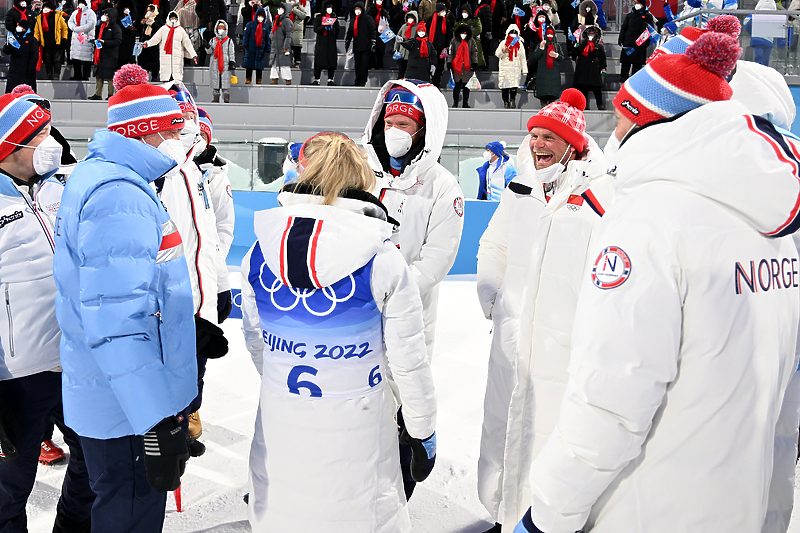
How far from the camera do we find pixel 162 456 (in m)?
2.04

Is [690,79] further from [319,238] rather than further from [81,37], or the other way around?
[81,37]

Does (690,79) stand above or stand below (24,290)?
above

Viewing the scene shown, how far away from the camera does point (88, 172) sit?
2025mm

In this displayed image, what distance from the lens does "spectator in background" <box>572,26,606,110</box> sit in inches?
485

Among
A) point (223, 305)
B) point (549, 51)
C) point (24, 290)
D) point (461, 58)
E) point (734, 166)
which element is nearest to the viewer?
point (734, 166)

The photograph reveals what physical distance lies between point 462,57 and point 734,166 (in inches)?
480

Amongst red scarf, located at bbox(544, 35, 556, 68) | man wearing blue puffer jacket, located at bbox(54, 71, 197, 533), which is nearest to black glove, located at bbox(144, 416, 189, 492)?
man wearing blue puffer jacket, located at bbox(54, 71, 197, 533)

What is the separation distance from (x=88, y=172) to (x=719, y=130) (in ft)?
5.30

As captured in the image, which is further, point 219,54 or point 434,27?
point 219,54

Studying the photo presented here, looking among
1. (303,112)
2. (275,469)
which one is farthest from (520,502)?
(303,112)

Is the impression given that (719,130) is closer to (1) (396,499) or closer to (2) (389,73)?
(1) (396,499)

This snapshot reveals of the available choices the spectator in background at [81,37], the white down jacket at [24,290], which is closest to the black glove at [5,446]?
the white down jacket at [24,290]

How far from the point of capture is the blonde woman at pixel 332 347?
6.31ft

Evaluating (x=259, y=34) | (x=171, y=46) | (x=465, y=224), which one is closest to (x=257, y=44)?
(x=259, y=34)
